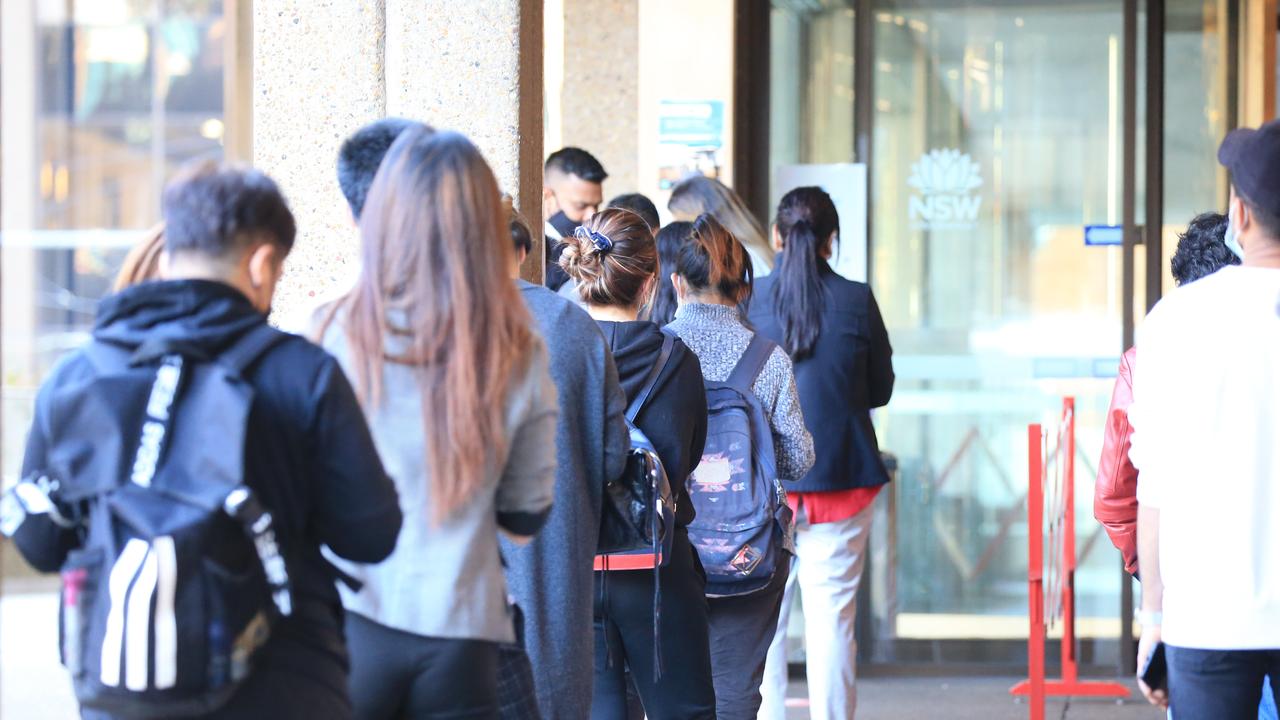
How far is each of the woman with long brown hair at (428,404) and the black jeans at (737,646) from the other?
6.59 feet

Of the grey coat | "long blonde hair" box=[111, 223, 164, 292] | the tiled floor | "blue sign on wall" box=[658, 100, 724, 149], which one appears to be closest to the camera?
"long blonde hair" box=[111, 223, 164, 292]

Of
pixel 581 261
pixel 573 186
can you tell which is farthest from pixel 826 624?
pixel 581 261

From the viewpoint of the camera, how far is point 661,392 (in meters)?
4.02

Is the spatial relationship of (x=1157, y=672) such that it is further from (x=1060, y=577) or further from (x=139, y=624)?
(x=1060, y=577)

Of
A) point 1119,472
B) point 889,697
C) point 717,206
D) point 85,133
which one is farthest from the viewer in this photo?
point 85,133

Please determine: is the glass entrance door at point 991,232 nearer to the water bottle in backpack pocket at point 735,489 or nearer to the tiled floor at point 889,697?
the tiled floor at point 889,697

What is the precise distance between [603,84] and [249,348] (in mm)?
5367

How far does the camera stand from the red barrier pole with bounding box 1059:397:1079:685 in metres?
6.64

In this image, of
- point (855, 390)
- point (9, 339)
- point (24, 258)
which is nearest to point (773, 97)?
point (855, 390)

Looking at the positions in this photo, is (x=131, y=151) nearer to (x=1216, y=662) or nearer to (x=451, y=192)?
(x=451, y=192)

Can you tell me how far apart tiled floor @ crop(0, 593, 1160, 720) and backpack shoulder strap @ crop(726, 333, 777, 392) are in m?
2.63

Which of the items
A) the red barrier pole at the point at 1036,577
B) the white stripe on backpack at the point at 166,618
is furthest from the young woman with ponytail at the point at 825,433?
the white stripe on backpack at the point at 166,618

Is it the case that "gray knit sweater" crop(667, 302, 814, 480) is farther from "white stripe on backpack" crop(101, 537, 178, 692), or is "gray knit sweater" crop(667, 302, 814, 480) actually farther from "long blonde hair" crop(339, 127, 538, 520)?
"white stripe on backpack" crop(101, 537, 178, 692)

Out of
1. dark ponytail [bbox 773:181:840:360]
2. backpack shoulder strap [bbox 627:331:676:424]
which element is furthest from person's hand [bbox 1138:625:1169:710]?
dark ponytail [bbox 773:181:840:360]
